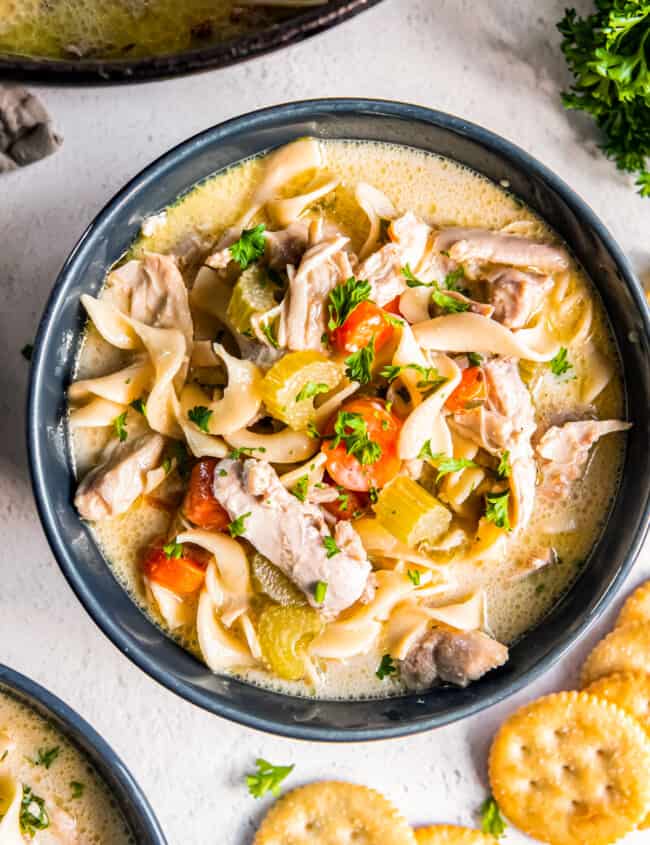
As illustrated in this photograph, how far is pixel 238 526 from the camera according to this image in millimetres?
3885

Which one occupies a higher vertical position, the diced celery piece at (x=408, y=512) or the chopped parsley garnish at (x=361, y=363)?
the chopped parsley garnish at (x=361, y=363)

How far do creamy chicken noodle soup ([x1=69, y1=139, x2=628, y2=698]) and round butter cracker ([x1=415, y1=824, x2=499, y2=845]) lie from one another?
0.84 meters

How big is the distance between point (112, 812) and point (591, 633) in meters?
2.10

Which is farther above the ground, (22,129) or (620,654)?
(22,129)

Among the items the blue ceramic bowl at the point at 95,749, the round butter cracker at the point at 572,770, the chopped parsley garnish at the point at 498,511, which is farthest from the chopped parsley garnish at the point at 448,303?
the blue ceramic bowl at the point at 95,749

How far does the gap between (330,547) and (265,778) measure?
1.22 m

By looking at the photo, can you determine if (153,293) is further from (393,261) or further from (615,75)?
(615,75)

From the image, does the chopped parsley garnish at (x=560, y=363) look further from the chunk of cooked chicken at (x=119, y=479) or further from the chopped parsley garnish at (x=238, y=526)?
the chunk of cooked chicken at (x=119, y=479)

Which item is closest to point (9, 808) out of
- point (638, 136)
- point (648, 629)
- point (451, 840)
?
point (451, 840)

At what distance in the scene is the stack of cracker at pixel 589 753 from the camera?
4.59 meters

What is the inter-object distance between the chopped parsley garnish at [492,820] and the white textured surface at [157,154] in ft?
0.20

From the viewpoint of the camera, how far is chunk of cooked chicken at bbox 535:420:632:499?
13.2 ft

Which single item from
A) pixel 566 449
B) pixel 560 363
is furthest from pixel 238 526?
pixel 560 363

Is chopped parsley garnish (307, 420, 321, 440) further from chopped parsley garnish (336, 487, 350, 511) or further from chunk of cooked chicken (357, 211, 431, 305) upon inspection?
chunk of cooked chicken (357, 211, 431, 305)
